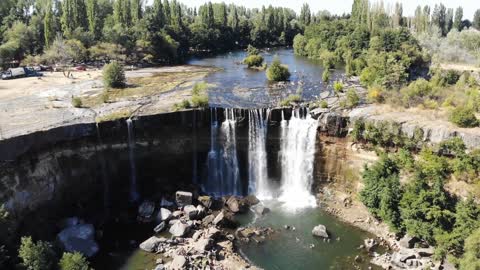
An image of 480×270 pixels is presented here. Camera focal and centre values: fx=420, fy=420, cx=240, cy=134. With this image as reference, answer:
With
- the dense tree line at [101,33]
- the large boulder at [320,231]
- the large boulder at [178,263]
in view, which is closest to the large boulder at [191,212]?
the large boulder at [178,263]

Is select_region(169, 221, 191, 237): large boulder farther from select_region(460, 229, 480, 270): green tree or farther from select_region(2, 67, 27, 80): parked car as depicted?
select_region(2, 67, 27, 80): parked car

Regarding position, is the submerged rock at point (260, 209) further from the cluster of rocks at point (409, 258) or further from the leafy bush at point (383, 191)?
the cluster of rocks at point (409, 258)

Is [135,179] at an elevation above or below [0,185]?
below

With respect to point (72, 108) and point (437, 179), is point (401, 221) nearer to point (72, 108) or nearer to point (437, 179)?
point (437, 179)

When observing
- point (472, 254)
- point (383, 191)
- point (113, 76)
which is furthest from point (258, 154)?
point (113, 76)

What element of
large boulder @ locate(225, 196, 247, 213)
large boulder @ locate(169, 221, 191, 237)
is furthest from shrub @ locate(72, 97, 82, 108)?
large boulder @ locate(225, 196, 247, 213)

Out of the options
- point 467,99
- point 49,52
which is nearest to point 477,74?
point 467,99

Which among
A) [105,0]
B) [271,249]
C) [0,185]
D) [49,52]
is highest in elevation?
[105,0]
